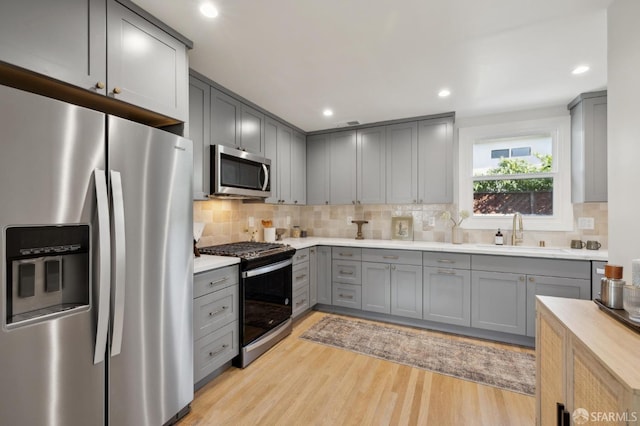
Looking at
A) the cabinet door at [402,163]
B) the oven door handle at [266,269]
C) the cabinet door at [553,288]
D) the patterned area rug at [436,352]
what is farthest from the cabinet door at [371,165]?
the cabinet door at [553,288]

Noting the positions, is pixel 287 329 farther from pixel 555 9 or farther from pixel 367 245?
pixel 555 9

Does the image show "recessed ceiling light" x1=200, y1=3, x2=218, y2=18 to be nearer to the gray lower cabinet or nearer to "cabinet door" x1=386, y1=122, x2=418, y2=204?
the gray lower cabinet

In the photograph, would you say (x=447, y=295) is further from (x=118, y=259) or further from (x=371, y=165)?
(x=118, y=259)

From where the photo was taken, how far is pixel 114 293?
1.32 m

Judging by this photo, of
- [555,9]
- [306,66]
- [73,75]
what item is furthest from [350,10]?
[73,75]

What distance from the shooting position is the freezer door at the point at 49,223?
1.03 m

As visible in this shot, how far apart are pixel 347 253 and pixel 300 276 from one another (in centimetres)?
66

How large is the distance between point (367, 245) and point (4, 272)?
9.57 feet

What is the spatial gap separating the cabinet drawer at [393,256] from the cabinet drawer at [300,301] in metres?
0.81

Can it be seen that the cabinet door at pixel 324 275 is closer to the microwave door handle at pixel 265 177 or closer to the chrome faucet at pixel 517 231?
the microwave door handle at pixel 265 177

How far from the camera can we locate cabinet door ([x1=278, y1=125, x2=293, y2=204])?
3.57 meters

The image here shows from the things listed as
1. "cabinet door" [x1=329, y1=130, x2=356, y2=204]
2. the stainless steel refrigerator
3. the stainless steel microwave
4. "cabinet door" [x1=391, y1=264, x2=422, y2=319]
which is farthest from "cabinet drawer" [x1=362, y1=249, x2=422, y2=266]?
the stainless steel refrigerator

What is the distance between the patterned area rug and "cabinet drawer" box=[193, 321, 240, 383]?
90 cm

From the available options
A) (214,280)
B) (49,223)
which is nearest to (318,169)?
(214,280)
